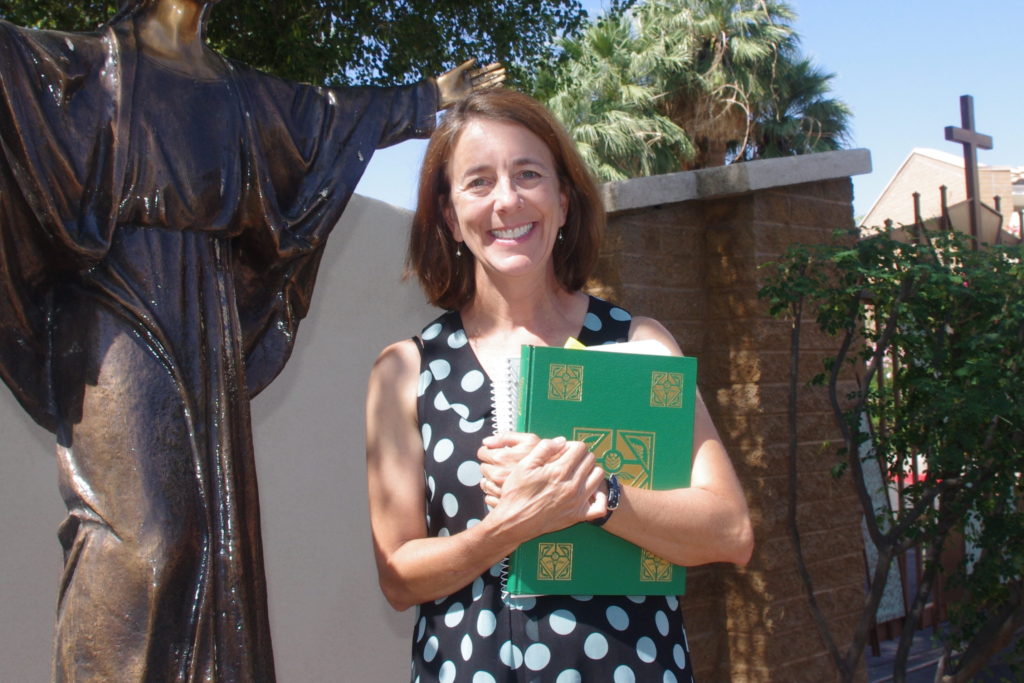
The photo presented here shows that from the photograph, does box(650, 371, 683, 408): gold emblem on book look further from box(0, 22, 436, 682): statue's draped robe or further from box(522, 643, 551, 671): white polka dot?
box(0, 22, 436, 682): statue's draped robe

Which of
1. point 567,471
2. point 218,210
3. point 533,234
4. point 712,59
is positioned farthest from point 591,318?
point 712,59

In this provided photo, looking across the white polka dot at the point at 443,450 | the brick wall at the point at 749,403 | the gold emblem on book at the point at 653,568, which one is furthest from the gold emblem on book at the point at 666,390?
the brick wall at the point at 749,403

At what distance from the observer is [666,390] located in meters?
1.64

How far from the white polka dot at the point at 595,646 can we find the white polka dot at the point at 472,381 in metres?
0.45

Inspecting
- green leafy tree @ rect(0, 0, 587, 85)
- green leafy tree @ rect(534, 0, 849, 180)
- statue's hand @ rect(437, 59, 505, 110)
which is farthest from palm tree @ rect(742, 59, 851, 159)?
statue's hand @ rect(437, 59, 505, 110)

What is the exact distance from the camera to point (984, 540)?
3641 millimetres

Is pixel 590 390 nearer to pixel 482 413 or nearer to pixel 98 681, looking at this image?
pixel 482 413

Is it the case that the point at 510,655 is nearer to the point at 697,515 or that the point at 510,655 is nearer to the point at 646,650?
the point at 646,650

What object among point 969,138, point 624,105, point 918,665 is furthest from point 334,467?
point 624,105

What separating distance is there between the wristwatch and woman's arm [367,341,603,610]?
2cm

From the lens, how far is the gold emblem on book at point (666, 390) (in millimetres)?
1634

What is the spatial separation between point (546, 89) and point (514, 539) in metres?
6.72

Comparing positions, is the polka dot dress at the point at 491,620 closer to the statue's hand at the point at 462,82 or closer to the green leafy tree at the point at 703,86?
the statue's hand at the point at 462,82

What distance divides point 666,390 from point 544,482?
0.89 feet
